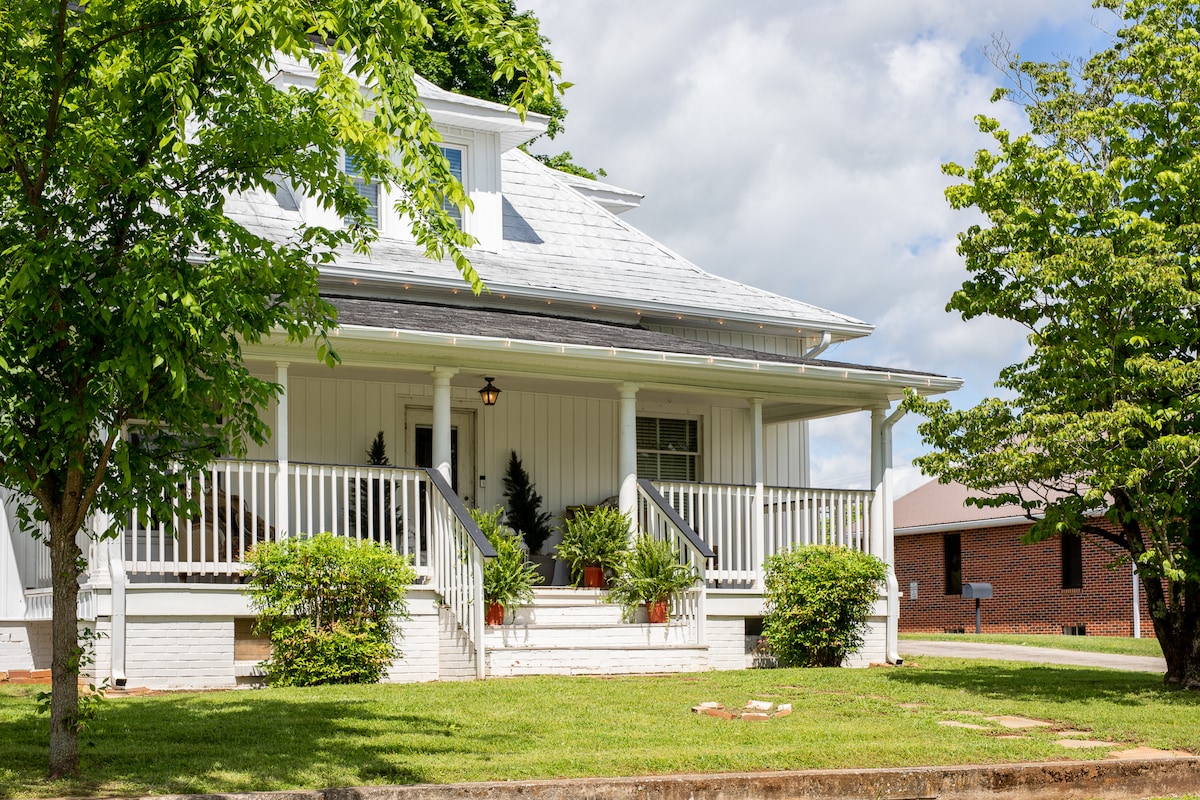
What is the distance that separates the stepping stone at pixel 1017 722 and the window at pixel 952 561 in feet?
77.2

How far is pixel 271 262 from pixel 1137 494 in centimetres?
757

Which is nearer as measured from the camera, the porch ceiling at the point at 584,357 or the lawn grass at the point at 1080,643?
the porch ceiling at the point at 584,357

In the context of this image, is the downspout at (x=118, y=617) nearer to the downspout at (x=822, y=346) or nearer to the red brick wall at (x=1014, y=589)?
the downspout at (x=822, y=346)

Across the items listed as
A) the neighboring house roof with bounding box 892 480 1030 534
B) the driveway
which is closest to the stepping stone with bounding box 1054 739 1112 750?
the driveway

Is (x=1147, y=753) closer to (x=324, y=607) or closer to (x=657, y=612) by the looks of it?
(x=657, y=612)

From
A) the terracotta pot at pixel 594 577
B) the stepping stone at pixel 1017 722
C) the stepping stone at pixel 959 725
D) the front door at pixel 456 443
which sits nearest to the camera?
the stepping stone at pixel 959 725

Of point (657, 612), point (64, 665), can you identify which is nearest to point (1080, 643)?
point (657, 612)

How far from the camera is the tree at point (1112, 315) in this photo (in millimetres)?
10852

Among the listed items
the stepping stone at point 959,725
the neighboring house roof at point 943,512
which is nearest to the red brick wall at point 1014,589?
the neighboring house roof at point 943,512

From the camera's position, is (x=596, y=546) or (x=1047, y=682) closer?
(x=1047, y=682)

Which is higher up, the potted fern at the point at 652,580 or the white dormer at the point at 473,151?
the white dormer at the point at 473,151

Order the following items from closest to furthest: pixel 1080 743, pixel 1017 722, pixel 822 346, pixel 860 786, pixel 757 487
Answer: pixel 860 786 → pixel 1080 743 → pixel 1017 722 → pixel 757 487 → pixel 822 346

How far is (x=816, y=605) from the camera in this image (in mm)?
13820

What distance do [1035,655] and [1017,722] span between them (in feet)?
29.0
